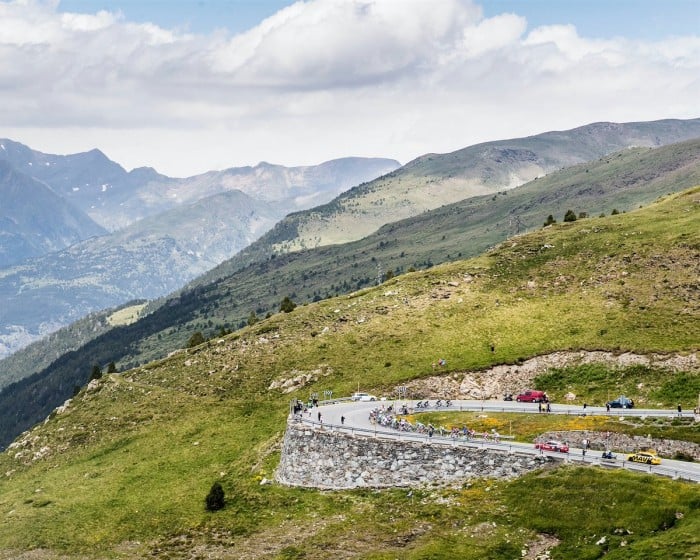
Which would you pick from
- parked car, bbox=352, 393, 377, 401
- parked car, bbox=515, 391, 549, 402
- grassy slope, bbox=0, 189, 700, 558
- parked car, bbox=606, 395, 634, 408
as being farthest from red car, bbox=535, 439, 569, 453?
parked car, bbox=352, 393, 377, 401

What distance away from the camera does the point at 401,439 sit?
67.1m

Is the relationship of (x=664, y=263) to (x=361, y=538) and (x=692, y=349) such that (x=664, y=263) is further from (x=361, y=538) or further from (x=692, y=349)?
(x=361, y=538)

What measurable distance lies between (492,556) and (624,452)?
63.4 feet

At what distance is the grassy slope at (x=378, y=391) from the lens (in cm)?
5203

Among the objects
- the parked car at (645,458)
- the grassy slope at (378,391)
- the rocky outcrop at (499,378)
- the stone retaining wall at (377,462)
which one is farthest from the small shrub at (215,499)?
the parked car at (645,458)

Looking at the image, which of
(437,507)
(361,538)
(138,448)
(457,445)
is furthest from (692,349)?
(138,448)

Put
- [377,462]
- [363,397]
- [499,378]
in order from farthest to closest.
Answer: [499,378]
[363,397]
[377,462]

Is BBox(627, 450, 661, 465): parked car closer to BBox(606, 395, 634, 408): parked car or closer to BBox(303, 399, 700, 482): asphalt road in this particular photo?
BBox(303, 399, 700, 482): asphalt road

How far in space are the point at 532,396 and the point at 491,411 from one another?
9392mm

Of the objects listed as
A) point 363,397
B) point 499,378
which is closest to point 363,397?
point 363,397

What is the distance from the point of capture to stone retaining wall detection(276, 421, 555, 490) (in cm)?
6103

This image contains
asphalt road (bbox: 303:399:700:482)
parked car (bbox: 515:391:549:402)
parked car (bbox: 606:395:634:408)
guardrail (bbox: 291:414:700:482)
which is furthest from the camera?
parked car (bbox: 515:391:549:402)

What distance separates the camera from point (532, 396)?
83875 mm

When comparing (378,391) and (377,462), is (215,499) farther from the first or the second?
(378,391)
